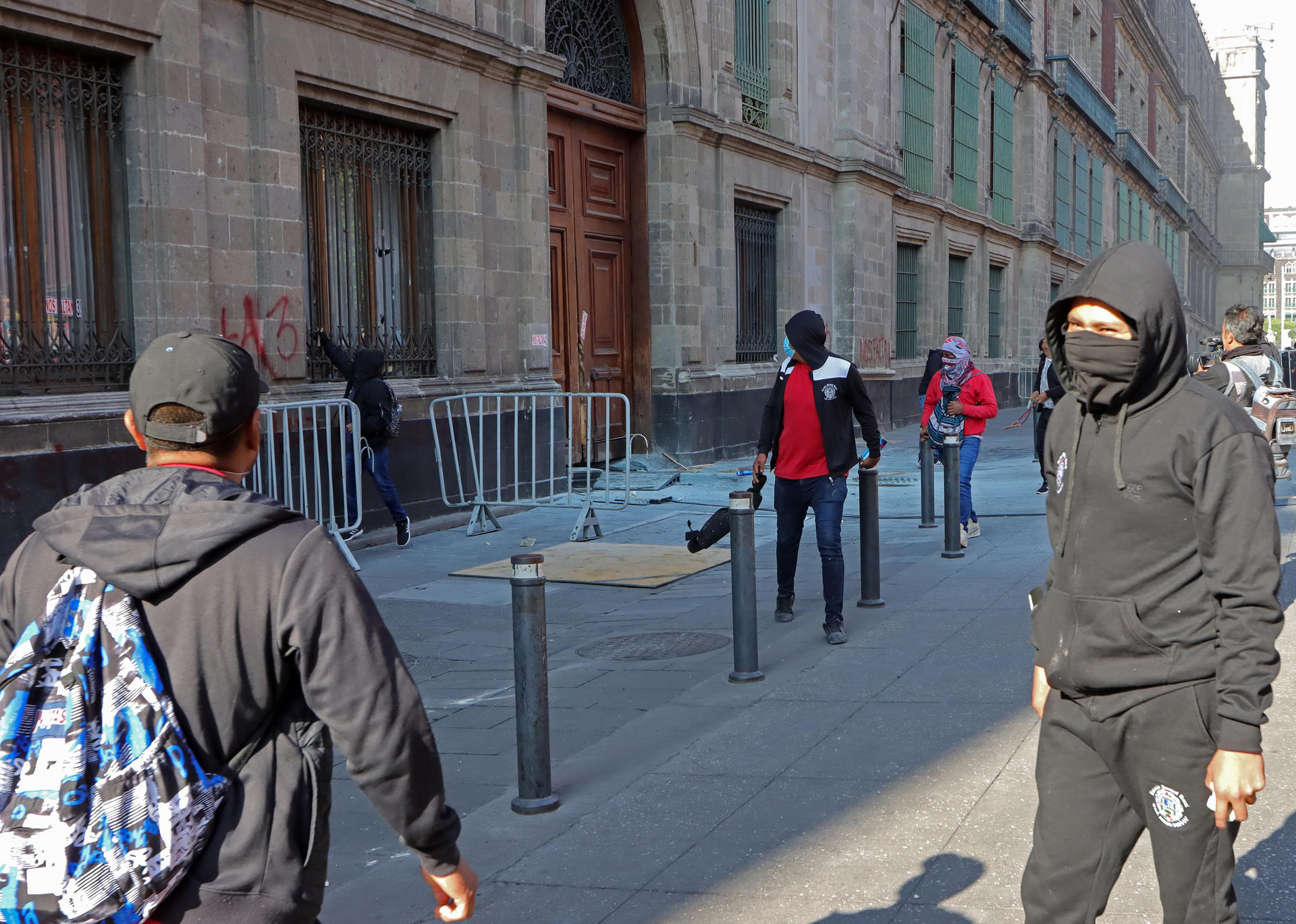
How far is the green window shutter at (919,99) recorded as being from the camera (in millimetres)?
23109

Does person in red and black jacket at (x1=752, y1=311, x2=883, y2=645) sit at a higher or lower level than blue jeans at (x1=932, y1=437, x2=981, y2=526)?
higher

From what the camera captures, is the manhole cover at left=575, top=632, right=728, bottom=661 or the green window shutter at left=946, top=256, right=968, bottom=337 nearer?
the manhole cover at left=575, top=632, right=728, bottom=661

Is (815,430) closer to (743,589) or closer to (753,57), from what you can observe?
(743,589)

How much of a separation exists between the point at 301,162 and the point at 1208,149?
2873 inches

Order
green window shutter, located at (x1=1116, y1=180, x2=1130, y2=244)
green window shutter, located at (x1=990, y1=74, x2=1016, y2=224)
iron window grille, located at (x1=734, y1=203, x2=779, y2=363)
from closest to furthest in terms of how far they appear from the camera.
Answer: iron window grille, located at (x1=734, y1=203, x2=779, y2=363)
green window shutter, located at (x1=990, y1=74, x2=1016, y2=224)
green window shutter, located at (x1=1116, y1=180, x2=1130, y2=244)

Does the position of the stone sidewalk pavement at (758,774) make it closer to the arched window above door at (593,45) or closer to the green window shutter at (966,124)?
the arched window above door at (593,45)

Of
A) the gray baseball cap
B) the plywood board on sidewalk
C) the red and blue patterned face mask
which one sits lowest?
the plywood board on sidewalk

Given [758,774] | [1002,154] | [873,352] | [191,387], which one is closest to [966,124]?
[1002,154]

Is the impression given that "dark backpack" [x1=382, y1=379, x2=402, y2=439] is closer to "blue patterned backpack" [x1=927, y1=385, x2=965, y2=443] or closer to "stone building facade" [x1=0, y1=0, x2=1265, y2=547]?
"stone building facade" [x1=0, y1=0, x2=1265, y2=547]

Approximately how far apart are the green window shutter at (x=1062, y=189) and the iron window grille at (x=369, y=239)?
86.5 feet

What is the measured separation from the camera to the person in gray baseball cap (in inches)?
76.2

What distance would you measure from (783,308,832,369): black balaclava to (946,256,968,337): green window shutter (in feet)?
65.4

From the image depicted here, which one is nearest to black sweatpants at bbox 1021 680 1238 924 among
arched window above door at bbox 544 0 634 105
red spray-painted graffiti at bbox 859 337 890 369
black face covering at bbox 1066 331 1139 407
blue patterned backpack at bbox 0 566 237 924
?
black face covering at bbox 1066 331 1139 407

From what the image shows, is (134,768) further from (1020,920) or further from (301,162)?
(301,162)
